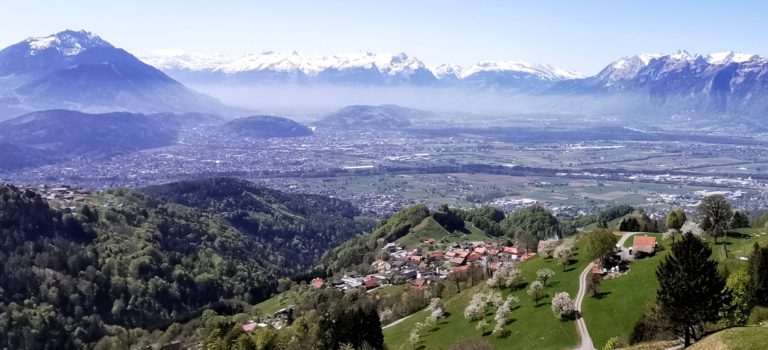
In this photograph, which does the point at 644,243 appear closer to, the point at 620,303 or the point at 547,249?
the point at 547,249

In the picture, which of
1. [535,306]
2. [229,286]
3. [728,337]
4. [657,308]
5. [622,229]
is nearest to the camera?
[728,337]

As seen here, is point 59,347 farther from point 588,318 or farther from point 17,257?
point 588,318

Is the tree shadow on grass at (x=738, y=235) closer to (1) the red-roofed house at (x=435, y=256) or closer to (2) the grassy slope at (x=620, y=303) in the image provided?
(2) the grassy slope at (x=620, y=303)


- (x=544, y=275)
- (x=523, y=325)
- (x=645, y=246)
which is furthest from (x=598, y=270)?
(x=523, y=325)

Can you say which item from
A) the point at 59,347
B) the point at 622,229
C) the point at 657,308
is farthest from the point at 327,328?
the point at 59,347

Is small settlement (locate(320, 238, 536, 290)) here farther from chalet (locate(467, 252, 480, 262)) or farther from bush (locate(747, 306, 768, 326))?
bush (locate(747, 306, 768, 326))

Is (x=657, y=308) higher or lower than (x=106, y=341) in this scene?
higher

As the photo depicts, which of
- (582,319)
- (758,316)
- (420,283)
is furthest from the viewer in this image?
(420,283)

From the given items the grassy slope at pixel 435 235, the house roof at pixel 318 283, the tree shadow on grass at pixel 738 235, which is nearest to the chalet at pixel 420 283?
the house roof at pixel 318 283
